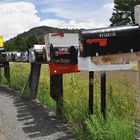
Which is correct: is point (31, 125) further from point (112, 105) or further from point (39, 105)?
point (39, 105)

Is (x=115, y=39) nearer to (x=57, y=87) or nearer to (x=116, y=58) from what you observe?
(x=116, y=58)

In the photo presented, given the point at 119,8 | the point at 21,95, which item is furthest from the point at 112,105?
the point at 119,8

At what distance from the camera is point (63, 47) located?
7445 millimetres

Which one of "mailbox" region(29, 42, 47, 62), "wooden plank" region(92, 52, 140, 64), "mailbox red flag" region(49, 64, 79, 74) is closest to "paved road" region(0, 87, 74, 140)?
"mailbox red flag" region(49, 64, 79, 74)

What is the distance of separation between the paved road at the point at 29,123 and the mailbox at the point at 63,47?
3.37 ft

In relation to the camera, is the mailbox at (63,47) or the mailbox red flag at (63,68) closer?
the mailbox at (63,47)

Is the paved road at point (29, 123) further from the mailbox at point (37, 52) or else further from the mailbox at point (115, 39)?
the mailbox at point (115, 39)

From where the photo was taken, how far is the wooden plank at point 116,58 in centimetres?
440

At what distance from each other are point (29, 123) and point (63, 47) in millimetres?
1401

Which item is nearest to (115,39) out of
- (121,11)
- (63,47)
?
(63,47)

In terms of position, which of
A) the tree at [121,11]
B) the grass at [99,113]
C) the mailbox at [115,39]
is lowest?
Result: the grass at [99,113]

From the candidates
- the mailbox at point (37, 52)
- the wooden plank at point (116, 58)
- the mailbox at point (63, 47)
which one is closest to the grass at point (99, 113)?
the mailbox at point (63, 47)

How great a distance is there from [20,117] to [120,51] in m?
4.44

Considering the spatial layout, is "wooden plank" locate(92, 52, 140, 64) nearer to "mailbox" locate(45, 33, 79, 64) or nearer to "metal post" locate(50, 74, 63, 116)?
"mailbox" locate(45, 33, 79, 64)
